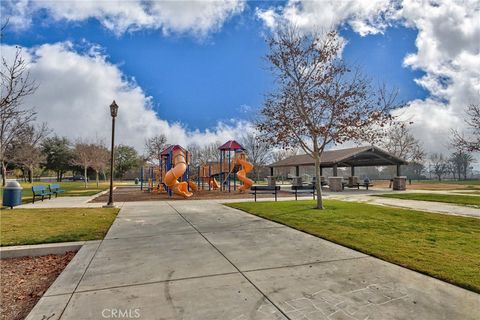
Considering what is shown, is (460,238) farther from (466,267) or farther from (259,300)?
(259,300)

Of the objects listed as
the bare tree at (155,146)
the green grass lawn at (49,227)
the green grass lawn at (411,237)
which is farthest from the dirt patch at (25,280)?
the bare tree at (155,146)

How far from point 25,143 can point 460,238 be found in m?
40.1

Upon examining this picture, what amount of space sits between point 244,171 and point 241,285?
21348mm

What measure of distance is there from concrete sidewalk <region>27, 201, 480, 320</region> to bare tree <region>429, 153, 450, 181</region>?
81111mm

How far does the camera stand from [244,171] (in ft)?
83.1

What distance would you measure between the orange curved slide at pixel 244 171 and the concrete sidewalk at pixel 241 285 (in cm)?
1817

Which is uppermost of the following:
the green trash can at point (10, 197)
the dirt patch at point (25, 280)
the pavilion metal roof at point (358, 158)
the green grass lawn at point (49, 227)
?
the pavilion metal roof at point (358, 158)

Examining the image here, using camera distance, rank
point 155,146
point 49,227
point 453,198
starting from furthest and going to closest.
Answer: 1. point 155,146
2. point 453,198
3. point 49,227

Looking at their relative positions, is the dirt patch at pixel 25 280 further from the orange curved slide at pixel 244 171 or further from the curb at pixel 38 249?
the orange curved slide at pixel 244 171

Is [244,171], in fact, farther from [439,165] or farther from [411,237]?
[439,165]

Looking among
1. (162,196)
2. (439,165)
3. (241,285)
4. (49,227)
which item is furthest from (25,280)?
(439,165)

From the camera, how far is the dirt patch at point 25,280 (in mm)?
3703

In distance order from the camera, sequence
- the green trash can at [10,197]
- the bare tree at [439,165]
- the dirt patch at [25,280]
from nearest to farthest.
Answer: the dirt patch at [25,280] → the green trash can at [10,197] → the bare tree at [439,165]

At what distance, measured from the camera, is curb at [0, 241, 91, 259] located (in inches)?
233
